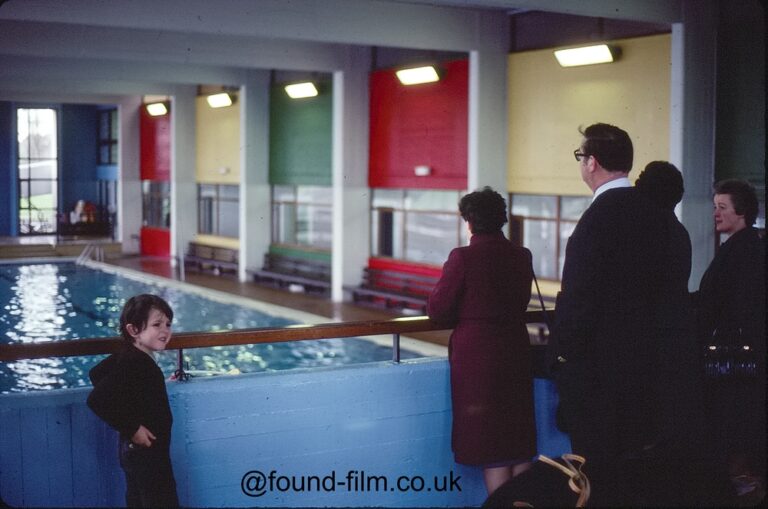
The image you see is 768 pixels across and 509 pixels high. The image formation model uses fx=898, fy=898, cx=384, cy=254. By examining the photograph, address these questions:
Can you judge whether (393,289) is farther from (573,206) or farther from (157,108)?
(157,108)

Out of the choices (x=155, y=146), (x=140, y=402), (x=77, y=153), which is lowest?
(x=140, y=402)

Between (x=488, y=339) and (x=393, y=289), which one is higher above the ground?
(x=488, y=339)

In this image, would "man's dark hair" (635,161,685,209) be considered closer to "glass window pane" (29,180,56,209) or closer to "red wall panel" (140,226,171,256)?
"red wall panel" (140,226,171,256)

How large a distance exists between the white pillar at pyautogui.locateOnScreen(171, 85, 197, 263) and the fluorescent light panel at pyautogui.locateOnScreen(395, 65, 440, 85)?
8171 millimetres

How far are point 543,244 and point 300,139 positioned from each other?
6354mm

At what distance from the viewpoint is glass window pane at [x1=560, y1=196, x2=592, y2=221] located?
11500 millimetres

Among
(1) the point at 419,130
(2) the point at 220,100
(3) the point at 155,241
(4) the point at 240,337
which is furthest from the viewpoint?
(3) the point at 155,241

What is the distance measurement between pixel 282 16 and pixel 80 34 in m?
3.34

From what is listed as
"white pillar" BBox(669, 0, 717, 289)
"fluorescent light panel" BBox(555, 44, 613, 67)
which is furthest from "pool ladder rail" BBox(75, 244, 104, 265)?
"white pillar" BBox(669, 0, 717, 289)

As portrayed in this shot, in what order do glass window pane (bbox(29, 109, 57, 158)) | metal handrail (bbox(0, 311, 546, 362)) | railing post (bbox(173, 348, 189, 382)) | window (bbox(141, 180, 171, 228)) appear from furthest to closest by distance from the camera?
glass window pane (bbox(29, 109, 57, 158)) → window (bbox(141, 180, 171, 228)) → railing post (bbox(173, 348, 189, 382)) → metal handrail (bbox(0, 311, 546, 362))

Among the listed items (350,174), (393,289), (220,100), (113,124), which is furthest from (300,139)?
(113,124)

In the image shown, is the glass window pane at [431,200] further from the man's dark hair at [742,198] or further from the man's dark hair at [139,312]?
the man's dark hair at [139,312]

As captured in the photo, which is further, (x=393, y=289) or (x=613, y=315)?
(x=393, y=289)

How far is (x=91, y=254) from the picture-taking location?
73.9 ft
